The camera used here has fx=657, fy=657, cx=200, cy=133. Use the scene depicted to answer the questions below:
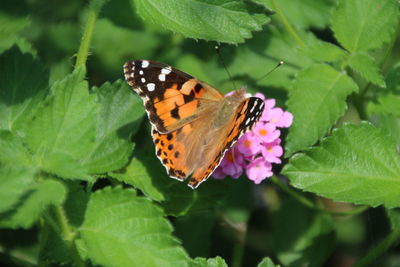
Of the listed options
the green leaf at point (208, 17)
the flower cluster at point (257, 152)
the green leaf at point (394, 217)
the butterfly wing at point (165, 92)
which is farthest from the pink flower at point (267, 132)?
the green leaf at point (394, 217)

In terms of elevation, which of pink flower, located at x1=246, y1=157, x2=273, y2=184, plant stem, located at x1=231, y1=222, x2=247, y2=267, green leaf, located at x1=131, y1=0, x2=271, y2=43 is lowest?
plant stem, located at x1=231, y1=222, x2=247, y2=267

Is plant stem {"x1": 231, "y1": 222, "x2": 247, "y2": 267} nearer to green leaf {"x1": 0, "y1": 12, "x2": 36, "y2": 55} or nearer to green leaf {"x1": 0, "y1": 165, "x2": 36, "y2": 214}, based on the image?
green leaf {"x1": 0, "y1": 12, "x2": 36, "y2": 55}

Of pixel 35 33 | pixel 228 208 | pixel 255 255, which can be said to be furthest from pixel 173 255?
pixel 35 33

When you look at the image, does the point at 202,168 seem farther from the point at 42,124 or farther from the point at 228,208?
the point at 228,208

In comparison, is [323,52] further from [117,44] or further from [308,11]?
[117,44]

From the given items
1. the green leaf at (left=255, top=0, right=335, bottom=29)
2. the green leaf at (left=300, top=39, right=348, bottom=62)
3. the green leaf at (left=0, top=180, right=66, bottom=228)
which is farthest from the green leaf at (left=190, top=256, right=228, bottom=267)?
the green leaf at (left=255, top=0, right=335, bottom=29)

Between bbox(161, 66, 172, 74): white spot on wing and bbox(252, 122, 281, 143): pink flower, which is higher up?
bbox(161, 66, 172, 74): white spot on wing
